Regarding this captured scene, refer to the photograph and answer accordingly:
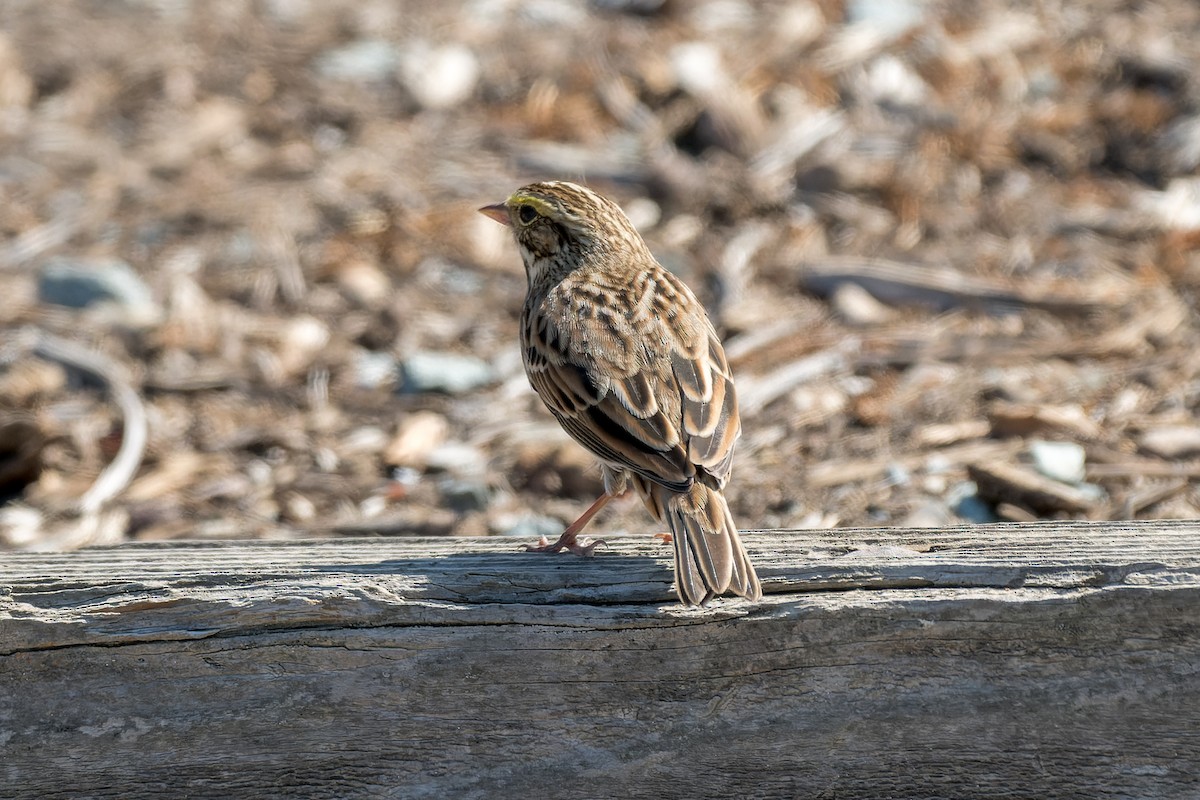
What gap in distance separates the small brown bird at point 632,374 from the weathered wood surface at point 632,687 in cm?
22

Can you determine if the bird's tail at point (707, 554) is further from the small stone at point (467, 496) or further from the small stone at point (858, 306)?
the small stone at point (858, 306)

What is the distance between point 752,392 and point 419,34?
5164 millimetres

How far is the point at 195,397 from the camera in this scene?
7.71 meters

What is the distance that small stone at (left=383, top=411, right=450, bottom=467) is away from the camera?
23.1ft

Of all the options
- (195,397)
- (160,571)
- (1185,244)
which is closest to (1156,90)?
(1185,244)

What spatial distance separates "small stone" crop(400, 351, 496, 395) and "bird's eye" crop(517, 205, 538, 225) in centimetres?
180

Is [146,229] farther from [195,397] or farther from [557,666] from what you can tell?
[557,666]

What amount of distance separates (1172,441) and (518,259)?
13.3 feet

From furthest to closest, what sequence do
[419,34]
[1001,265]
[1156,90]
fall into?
[419,34], [1156,90], [1001,265]

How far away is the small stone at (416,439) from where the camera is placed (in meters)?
7.04

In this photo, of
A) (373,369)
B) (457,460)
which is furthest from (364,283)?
(457,460)

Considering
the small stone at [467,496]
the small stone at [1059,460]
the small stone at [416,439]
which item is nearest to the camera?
the small stone at [1059,460]

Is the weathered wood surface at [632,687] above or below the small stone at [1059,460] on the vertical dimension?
below

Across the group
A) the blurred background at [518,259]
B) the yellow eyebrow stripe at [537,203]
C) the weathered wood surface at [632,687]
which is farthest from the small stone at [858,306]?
the weathered wood surface at [632,687]
